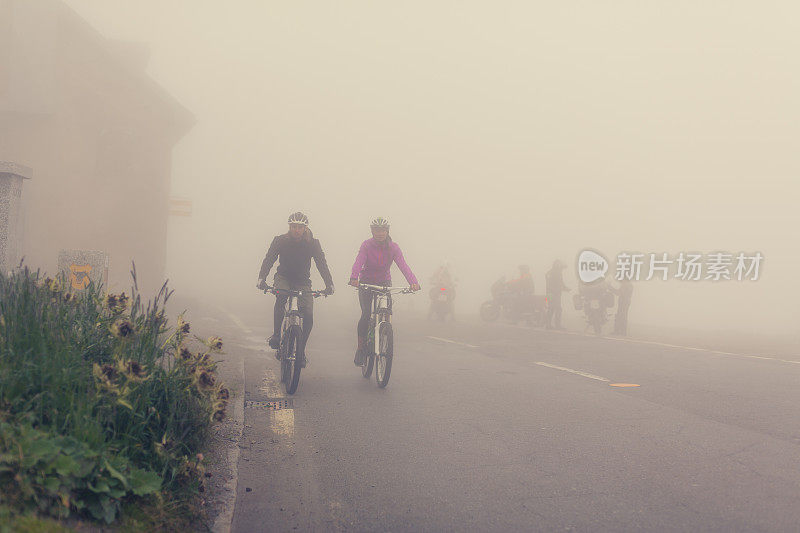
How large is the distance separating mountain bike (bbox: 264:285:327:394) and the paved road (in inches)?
8.8

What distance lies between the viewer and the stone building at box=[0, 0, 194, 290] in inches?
739

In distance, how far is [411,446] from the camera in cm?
584

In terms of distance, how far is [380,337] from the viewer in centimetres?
896

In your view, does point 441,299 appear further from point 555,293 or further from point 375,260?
point 375,260

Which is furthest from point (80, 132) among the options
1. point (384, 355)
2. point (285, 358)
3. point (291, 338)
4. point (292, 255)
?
point (384, 355)

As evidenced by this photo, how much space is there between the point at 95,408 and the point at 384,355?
510cm

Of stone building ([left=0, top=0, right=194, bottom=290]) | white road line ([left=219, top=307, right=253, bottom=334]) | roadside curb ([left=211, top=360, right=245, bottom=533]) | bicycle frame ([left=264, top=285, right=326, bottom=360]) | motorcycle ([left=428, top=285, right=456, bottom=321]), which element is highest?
stone building ([left=0, top=0, right=194, bottom=290])

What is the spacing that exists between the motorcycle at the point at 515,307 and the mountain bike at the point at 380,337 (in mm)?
13872

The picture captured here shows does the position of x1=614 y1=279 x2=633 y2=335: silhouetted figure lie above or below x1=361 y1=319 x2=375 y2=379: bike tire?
above

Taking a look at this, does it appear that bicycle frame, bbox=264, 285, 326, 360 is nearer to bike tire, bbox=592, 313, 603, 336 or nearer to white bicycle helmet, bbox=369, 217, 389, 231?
white bicycle helmet, bbox=369, 217, 389, 231

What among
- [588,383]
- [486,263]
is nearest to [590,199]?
[486,263]

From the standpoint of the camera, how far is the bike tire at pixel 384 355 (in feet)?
28.2

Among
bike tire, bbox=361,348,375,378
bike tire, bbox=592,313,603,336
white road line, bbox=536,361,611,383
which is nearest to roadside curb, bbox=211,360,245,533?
bike tire, bbox=361,348,375,378

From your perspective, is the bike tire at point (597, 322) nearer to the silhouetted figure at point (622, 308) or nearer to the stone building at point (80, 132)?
the silhouetted figure at point (622, 308)
